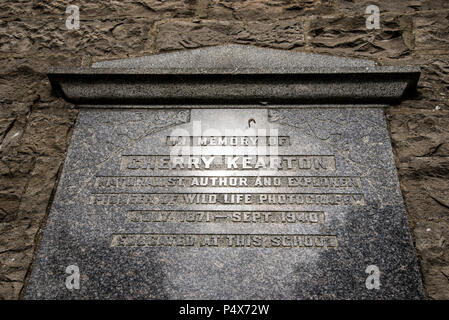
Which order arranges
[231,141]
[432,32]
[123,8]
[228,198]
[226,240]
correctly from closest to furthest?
[226,240] < [228,198] < [231,141] < [432,32] < [123,8]

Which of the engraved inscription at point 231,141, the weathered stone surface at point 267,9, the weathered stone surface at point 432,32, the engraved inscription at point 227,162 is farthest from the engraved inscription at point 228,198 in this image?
the weathered stone surface at point 267,9

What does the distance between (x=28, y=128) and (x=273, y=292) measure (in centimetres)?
172

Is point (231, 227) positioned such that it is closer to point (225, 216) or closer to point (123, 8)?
point (225, 216)

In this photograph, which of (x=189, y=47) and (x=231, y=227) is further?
(x=189, y=47)

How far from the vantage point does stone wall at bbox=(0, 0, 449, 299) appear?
188 cm

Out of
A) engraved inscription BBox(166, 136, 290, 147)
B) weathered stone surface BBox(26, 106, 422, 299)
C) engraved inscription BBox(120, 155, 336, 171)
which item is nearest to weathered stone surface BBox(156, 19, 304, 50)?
weathered stone surface BBox(26, 106, 422, 299)

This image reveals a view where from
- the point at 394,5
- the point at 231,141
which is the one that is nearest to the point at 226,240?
the point at 231,141

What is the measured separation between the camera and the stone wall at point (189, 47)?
74.2 inches

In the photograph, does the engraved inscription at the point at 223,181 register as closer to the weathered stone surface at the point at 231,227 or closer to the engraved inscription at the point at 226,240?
the weathered stone surface at the point at 231,227

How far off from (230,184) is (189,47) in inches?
42.0

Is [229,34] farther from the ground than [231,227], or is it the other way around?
[229,34]

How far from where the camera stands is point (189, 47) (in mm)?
2445

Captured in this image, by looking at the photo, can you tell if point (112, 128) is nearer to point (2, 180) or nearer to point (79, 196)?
point (79, 196)

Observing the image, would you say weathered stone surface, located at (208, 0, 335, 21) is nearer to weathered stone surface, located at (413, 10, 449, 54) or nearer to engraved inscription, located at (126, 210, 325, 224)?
weathered stone surface, located at (413, 10, 449, 54)
